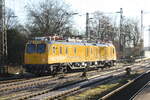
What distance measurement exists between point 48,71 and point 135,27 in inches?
2490

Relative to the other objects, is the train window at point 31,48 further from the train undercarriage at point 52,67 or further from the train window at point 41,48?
the train undercarriage at point 52,67

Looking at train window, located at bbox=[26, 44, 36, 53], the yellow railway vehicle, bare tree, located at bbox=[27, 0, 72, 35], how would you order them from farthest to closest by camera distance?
1. bare tree, located at bbox=[27, 0, 72, 35]
2. train window, located at bbox=[26, 44, 36, 53]
3. the yellow railway vehicle

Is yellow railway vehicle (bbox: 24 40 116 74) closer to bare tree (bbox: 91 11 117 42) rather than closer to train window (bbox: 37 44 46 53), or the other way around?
train window (bbox: 37 44 46 53)

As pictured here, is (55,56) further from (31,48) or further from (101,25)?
(101,25)

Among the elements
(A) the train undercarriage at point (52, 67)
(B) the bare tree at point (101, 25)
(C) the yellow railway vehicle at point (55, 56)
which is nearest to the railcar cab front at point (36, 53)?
(C) the yellow railway vehicle at point (55, 56)

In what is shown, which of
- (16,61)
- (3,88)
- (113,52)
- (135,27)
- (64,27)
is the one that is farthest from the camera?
(135,27)

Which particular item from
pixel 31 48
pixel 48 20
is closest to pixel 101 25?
pixel 48 20

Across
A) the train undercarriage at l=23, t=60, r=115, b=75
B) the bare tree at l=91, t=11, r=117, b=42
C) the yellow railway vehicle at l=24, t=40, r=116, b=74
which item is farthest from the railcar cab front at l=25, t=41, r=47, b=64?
the bare tree at l=91, t=11, r=117, b=42

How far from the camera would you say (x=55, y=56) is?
2731 centimetres

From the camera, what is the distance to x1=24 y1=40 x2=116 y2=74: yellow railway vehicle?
2661 centimetres

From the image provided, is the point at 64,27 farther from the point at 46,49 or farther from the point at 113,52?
the point at 46,49

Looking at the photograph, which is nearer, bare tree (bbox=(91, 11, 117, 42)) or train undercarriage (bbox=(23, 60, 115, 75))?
train undercarriage (bbox=(23, 60, 115, 75))

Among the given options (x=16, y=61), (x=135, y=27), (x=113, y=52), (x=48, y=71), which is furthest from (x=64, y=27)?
(x=135, y=27)

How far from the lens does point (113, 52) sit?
4216 cm
